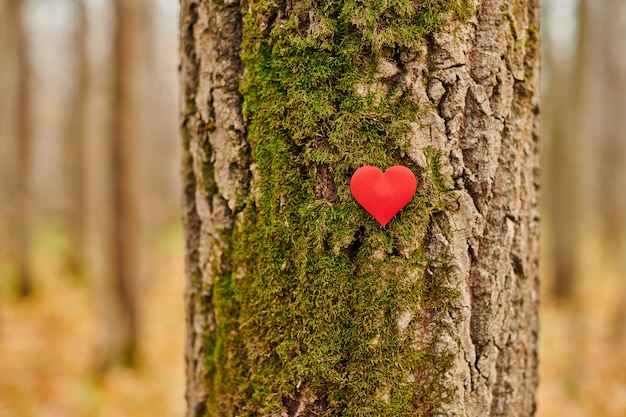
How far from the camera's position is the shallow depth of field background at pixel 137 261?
535 cm

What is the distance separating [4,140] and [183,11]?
9584 millimetres

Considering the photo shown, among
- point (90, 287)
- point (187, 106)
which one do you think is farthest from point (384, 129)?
point (90, 287)

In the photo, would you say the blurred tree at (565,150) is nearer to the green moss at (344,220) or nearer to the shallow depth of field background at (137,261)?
the shallow depth of field background at (137,261)

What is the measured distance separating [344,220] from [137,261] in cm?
542

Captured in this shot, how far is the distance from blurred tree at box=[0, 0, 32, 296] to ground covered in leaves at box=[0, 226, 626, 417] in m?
0.91

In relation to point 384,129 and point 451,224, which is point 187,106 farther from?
point 451,224

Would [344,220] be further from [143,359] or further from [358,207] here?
[143,359]

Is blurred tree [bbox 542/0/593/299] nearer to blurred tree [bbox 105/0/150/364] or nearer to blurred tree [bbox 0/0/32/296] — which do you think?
blurred tree [bbox 105/0/150/364]

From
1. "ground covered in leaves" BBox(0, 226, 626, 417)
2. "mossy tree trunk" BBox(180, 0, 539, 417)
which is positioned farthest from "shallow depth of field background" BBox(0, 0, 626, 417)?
"mossy tree trunk" BBox(180, 0, 539, 417)

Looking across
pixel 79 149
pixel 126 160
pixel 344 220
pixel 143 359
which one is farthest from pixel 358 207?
pixel 79 149

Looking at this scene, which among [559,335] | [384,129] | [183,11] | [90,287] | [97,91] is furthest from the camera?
[90,287]

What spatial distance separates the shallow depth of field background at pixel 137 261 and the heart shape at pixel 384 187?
102 centimetres

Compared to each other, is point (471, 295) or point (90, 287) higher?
point (471, 295)

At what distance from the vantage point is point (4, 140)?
9242 millimetres
